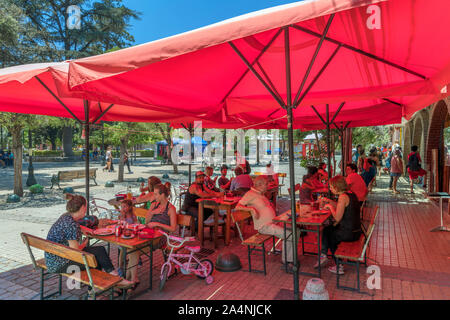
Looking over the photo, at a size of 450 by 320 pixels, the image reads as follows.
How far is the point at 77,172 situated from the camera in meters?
13.4

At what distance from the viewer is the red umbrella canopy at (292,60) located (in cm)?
234

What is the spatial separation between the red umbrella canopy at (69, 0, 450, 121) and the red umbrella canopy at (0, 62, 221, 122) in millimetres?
363

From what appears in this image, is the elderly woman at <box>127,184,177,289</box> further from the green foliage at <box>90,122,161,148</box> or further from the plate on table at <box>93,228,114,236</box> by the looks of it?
the green foliage at <box>90,122,161,148</box>

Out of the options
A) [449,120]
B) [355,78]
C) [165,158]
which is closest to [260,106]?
[355,78]

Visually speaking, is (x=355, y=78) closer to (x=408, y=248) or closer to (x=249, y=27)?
(x=249, y=27)

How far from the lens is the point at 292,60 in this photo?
399cm

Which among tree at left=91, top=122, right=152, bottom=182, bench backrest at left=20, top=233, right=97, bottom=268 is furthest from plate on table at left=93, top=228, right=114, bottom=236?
tree at left=91, top=122, right=152, bottom=182

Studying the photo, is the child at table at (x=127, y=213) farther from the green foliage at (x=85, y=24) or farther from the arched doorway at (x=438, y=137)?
the green foliage at (x=85, y=24)

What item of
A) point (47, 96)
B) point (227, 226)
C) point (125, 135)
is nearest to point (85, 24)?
point (125, 135)

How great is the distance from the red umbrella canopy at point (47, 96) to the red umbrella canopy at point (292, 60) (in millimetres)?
363

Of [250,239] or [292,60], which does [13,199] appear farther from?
[292,60]

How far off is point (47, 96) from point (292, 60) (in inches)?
155

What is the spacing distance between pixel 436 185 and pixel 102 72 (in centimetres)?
1129

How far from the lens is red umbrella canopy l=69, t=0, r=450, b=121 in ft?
7.68
